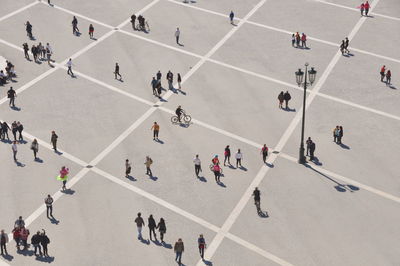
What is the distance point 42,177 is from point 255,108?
1489cm

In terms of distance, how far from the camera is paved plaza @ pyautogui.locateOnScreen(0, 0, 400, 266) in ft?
90.0

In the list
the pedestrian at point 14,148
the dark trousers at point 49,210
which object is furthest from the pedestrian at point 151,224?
the pedestrian at point 14,148

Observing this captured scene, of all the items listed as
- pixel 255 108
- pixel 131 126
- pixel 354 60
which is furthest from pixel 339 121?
pixel 131 126

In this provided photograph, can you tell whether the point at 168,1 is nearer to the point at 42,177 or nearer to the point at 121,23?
the point at 121,23

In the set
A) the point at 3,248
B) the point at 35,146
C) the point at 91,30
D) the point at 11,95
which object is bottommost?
the point at 3,248

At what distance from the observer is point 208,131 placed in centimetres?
3559

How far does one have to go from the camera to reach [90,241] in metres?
27.1

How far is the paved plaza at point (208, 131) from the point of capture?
27.4 metres

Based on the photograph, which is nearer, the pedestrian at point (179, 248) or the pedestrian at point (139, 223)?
the pedestrian at point (179, 248)

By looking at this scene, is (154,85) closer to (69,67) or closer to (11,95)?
(69,67)

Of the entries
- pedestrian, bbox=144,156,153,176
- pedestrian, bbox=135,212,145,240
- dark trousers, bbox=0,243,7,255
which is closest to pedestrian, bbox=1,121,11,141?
pedestrian, bbox=144,156,153,176

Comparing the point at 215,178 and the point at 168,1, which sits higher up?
the point at 168,1

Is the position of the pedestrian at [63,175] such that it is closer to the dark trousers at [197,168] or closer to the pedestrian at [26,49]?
the dark trousers at [197,168]

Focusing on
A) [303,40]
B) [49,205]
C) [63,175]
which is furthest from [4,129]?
[303,40]
